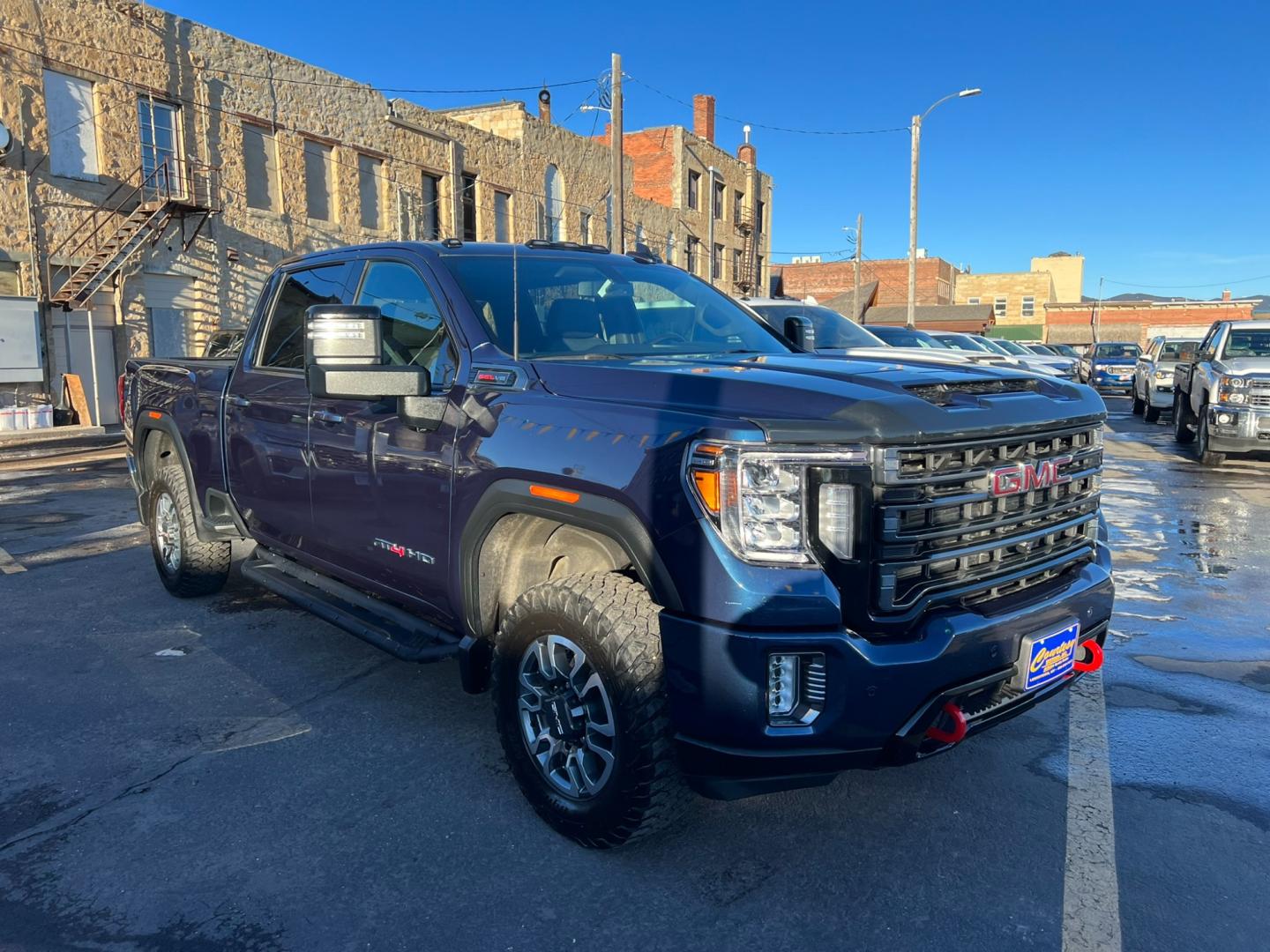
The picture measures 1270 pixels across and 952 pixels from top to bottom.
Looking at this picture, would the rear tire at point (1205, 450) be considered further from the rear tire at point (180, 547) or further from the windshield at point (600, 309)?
the rear tire at point (180, 547)

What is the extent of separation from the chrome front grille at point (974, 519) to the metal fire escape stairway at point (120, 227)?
19.0 meters

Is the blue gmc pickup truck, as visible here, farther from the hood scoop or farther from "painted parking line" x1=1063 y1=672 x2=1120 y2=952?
"painted parking line" x1=1063 y1=672 x2=1120 y2=952

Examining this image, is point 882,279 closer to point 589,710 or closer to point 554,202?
point 554,202

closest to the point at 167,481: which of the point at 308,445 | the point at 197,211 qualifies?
the point at 308,445

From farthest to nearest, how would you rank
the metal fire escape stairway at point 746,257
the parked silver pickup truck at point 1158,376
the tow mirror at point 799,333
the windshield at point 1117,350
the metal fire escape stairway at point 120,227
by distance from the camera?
1. the metal fire escape stairway at point 746,257
2. the windshield at point 1117,350
3. the parked silver pickup truck at point 1158,376
4. the metal fire escape stairway at point 120,227
5. the tow mirror at point 799,333

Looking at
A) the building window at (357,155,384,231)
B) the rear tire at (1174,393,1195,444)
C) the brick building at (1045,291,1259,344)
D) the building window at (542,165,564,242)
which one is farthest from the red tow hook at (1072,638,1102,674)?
the brick building at (1045,291,1259,344)

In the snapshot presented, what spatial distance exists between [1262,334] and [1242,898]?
39.7ft

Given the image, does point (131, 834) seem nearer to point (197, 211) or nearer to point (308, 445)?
point (308, 445)

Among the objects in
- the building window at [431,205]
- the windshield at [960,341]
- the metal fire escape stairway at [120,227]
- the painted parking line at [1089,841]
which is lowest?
the painted parking line at [1089,841]

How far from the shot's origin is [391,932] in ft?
8.84

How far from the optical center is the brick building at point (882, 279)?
70.2 m

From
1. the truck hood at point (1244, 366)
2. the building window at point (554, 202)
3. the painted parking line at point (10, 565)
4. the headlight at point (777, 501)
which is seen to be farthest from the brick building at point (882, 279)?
the headlight at point (777, 501)

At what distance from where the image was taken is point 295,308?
4.91m

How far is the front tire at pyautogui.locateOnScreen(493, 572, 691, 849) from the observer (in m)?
2.80
